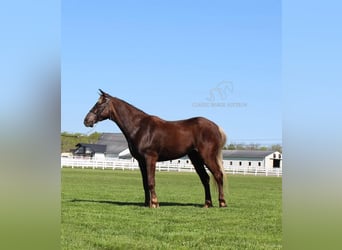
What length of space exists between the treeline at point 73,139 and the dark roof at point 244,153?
170 cm

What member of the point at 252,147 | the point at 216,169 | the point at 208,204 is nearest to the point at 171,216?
the point at 208,204

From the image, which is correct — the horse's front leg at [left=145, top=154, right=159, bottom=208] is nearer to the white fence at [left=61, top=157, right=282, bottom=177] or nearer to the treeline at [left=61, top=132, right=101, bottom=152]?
the white fence at [left=61, top=157, right=282, bottom=177]

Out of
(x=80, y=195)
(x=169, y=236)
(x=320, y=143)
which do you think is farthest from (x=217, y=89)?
(x=80, y=195)

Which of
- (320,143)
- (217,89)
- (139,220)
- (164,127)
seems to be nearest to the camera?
(320,143)

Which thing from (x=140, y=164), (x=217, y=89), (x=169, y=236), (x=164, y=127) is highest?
(x=217, y=89)

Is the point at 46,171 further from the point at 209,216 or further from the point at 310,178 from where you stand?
the point at 310,178

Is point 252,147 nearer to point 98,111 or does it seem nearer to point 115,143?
point 98,111

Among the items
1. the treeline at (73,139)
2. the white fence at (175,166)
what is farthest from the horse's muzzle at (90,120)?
the white fence at (175,166)

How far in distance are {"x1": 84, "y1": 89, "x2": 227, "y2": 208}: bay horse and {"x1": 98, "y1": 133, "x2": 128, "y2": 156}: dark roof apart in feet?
0.50

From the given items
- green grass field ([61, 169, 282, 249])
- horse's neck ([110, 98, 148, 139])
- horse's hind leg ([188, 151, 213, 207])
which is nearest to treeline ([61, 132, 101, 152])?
horse's neck ([110, 98, 148, 139])

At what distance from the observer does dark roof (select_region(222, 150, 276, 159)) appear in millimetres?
5067

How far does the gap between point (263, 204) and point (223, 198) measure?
0.59 metres

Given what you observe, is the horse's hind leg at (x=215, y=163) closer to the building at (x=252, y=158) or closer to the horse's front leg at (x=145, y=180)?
the building at (x=252, y=158)

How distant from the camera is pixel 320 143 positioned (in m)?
3.72
